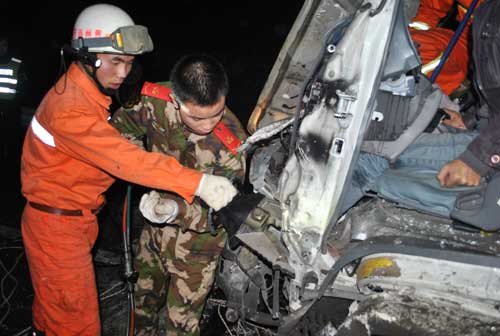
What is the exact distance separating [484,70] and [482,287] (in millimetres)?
1027

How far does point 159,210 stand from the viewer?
2.62 metres

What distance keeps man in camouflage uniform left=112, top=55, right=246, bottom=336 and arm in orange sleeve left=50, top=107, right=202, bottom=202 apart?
36 centimetres

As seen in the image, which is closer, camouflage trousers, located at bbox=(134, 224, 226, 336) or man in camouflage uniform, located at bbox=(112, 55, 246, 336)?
man in camouflage uniform, located at bbox=(112, 55, 246, 336)

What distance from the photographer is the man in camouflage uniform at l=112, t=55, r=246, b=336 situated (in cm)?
257

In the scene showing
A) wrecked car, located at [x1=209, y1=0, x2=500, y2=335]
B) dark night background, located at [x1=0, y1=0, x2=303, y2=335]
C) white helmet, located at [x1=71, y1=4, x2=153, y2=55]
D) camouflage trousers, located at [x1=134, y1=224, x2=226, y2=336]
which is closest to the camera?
wrecked car, located at [x1=209, y1=0, x2=500, y2=335]

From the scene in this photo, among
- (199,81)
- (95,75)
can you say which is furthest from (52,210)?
(199,81)

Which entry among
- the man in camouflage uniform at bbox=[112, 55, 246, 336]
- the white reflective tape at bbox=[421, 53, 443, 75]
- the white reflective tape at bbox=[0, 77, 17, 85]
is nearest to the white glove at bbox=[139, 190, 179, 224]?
the man in camouflage uniform at bbox=[112, 55, 246, 336]

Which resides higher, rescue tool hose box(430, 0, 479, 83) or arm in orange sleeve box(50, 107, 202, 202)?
rescue tool hose box(430, 0, 479, 83)

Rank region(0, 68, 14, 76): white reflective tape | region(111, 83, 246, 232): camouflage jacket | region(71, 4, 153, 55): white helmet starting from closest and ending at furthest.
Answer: region(71, 4, 153, 55): white helmet
region(111, 83, 246, 232): camouflage jacket
region(0, 68, 14, 76): white reflective tape

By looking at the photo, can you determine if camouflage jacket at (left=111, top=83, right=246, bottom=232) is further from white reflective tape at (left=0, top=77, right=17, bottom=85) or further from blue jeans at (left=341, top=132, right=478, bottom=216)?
white reflective tape at (left=0, top=77, right=17, bottom=85)

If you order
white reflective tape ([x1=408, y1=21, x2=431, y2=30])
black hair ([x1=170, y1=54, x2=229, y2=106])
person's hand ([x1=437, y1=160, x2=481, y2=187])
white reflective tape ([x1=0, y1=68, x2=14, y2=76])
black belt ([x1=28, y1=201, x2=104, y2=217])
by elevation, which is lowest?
black belt ([x1=28, y1=201, x2=104, y2=217])

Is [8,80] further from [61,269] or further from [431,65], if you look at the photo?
[431,65]

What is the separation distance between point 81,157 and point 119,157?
28 centimetres

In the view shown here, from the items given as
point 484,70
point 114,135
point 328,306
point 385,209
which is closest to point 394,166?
point 385,209
